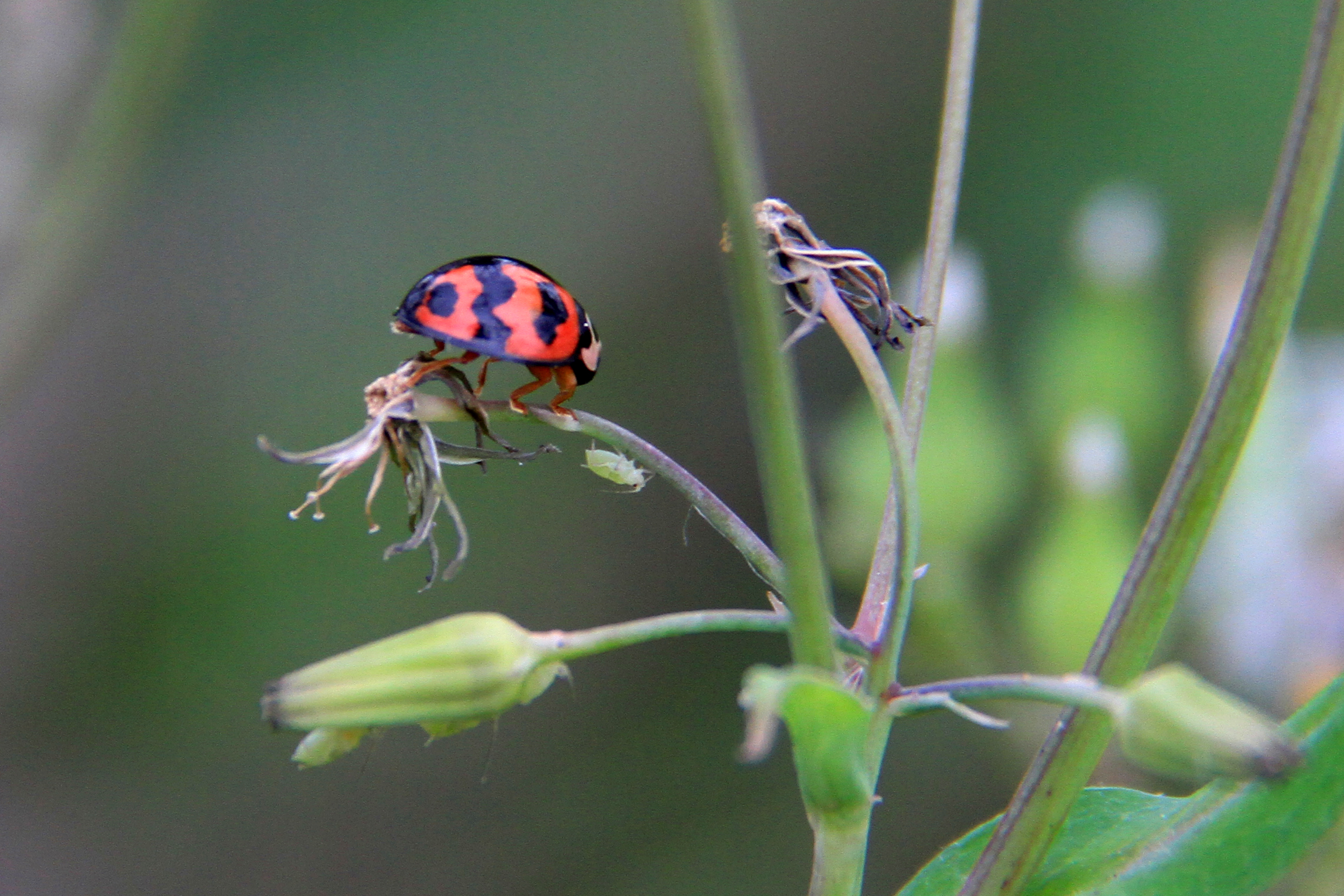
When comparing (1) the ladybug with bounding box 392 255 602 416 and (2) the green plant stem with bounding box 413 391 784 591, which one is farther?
(1) the ladybug with bounding box 392 255 602 416

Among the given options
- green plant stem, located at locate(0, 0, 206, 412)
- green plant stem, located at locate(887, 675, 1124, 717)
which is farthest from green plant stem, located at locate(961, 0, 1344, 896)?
green plant stem, located at locate(0, 0, 206, 412)

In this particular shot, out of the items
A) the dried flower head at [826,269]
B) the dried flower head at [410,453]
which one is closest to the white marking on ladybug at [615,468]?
the dried flower head at [410,453]

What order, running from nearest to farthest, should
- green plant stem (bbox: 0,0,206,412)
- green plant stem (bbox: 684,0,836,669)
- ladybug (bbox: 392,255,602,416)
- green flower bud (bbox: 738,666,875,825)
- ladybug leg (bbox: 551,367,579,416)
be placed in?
green plant stem (bbox: 684,0,836,669) → green flower bud (bbox: 738,666,875,825) → ladybug (bbox: 392,255,602,416) → ladybug leg (bbox: 551,367,579,416) → green plant stem (bbox: 0,0,206,412)

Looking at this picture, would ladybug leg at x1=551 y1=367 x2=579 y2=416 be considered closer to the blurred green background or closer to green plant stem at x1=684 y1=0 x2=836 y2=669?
green plant stem at x1=684 y1=0 x2=836 y2=669

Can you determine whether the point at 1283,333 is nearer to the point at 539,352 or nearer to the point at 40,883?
the point at 539,352

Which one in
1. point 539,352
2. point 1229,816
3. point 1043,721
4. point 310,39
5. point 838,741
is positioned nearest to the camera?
point 838,741

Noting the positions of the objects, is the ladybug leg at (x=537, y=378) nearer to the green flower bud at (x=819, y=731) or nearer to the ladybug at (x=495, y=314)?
the ladybug at (x=495, y=314)

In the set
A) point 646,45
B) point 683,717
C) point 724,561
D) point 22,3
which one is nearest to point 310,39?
point 646,45
